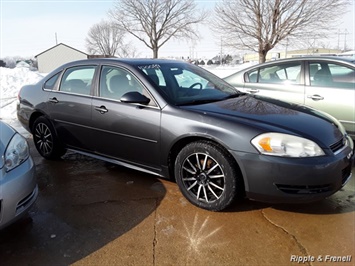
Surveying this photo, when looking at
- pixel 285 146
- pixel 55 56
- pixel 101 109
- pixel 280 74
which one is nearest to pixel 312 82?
pixel 280 74

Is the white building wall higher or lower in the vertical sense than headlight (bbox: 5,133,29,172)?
higher

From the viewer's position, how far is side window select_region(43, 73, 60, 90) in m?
4.31

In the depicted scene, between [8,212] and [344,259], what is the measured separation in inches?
98.6

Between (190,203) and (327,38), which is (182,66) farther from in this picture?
(327,38)

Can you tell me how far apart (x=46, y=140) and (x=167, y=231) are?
260 cm

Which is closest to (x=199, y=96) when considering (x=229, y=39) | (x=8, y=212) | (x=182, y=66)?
(x=182, y=66)

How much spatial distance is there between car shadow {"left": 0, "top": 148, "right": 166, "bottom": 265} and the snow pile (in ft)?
11.5

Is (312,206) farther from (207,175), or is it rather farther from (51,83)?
(51,83)

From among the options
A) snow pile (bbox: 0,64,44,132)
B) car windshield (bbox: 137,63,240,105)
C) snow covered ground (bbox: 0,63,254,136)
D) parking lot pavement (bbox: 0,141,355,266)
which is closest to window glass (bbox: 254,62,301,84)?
car windshield (bbox: 137,63,240,105)

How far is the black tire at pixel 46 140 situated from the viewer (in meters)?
4.27

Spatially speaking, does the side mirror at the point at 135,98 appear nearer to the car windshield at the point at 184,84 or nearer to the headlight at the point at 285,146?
the car windshield at the point at 184,84

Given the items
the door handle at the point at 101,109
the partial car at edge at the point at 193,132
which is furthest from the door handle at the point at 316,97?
the door handle at the point at 101,109

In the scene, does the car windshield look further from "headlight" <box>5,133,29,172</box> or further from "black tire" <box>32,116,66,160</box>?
"black tire" <box>32,116,66,160</box>

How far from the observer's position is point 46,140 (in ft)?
14.4
